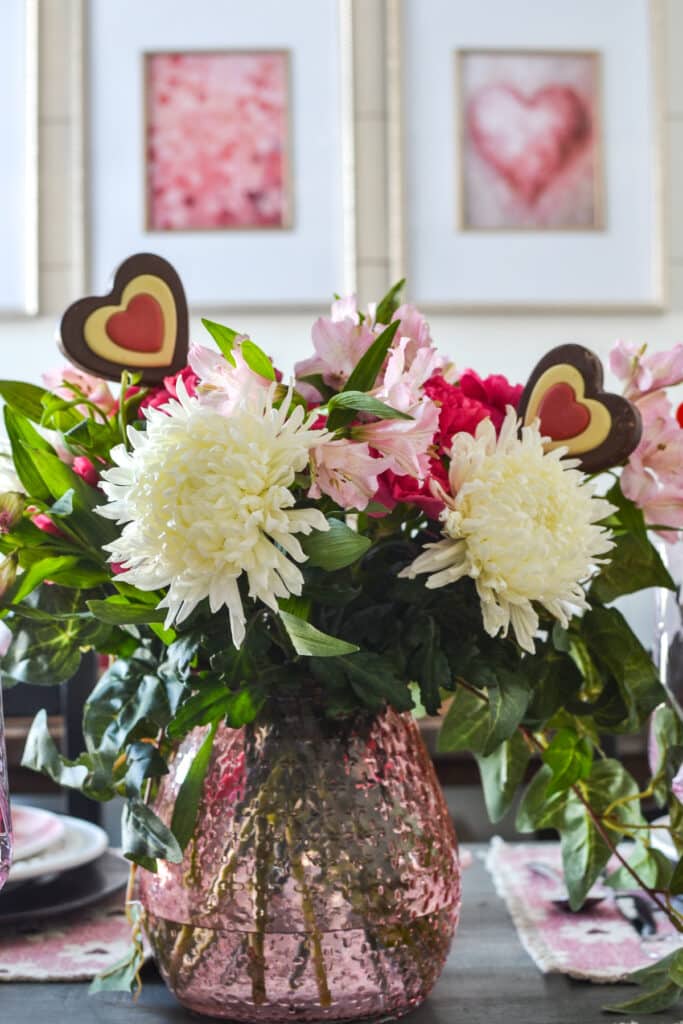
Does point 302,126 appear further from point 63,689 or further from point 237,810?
point 237,810

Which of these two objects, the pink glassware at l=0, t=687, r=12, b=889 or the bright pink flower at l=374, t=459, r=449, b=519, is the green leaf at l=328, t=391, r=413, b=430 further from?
the pink glassware at l=0, t=687, r=12, b=889

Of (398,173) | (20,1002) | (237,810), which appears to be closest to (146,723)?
(237,810)

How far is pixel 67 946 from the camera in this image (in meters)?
0.69

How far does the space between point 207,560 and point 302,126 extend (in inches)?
70.8

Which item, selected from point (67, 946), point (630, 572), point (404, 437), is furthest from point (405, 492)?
point (67, 946)

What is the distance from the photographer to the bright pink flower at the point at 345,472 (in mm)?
465

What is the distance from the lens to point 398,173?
6.82 ft

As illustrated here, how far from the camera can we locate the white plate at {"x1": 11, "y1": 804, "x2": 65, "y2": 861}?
79 cm

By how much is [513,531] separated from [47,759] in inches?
10.3

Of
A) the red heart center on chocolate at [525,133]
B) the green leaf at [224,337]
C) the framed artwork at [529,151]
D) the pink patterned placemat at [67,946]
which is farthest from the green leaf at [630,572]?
the red heart center on chocolate at [525,133]

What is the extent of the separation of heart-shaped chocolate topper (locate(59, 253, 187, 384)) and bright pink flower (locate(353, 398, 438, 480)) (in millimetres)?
146

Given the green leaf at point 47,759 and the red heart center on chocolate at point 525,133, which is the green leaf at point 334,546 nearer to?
the green leaf at point 47,759

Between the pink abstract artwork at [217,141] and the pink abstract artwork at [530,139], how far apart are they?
1.11 feet

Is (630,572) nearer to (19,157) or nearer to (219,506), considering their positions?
(219,506)
